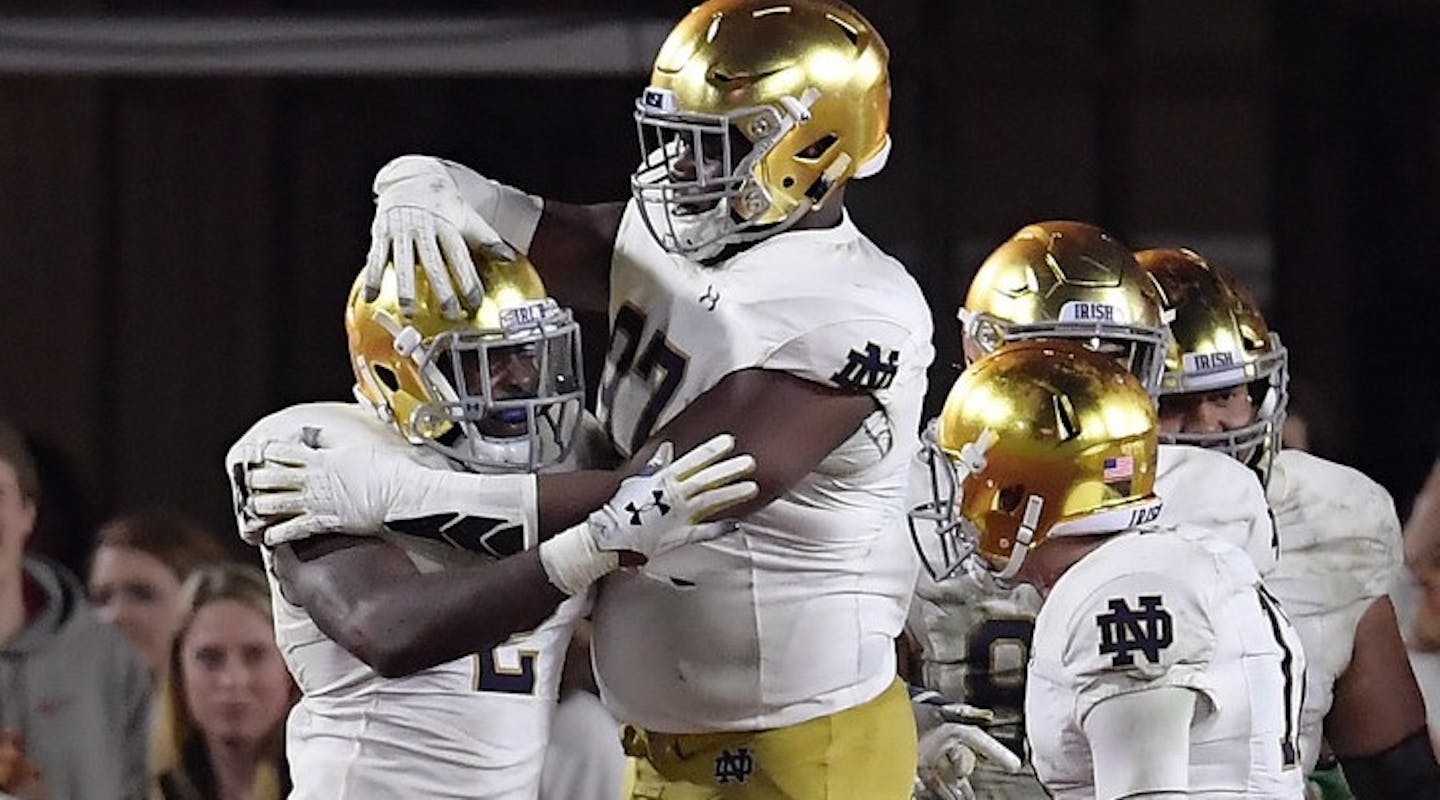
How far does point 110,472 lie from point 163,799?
973 millimetres

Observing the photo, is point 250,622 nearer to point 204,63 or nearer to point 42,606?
point 42,606

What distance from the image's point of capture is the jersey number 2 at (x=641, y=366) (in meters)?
2.76

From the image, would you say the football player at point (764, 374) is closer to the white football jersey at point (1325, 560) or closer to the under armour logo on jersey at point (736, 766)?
the under armour logo on jersey at point (736, 766)

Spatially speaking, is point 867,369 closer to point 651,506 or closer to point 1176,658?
point 651,506

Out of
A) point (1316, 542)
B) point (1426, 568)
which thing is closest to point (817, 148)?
point (1316, 542)

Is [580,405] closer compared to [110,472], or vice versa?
[580,405]

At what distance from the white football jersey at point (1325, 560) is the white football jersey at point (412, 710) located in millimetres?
1051

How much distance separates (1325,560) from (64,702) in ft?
5.81

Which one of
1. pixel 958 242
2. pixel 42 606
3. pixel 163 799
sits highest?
pixel 958 242

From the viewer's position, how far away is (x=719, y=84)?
2.77 m

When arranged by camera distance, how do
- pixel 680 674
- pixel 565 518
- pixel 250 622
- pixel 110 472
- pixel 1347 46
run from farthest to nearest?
pixel 1347 46, pixel 110 472, pixel 250 622, pixel 680 674, pixel 565 518

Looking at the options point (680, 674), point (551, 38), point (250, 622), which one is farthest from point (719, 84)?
point (551, 38)

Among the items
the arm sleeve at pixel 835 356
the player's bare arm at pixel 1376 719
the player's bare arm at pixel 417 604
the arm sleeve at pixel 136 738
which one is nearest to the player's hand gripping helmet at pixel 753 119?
the arm sleeve at pixel 835 356

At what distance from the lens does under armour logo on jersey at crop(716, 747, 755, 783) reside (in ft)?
9.12
